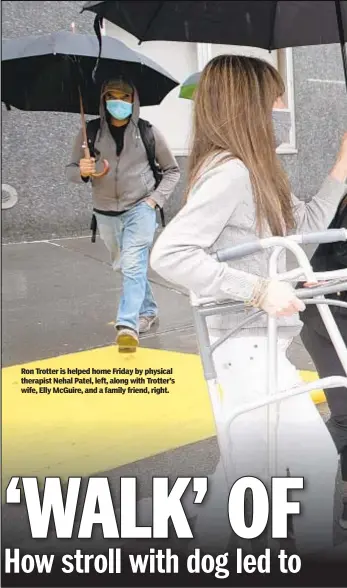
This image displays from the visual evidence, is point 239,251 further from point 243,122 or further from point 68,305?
point 68,305

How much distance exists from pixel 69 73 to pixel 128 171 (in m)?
0.66

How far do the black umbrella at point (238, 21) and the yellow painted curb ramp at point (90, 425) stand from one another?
1.12 meters

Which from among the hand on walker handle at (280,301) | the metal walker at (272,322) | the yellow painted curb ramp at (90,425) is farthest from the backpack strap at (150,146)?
the hand on walker handle at (280,301)

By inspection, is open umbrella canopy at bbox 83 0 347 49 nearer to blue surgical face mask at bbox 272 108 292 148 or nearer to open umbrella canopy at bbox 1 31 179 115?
blue surgical face mask at bbox 272 108 292 148

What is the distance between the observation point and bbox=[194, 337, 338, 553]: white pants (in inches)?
77.4

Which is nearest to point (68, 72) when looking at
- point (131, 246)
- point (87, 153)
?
point (87, 153)

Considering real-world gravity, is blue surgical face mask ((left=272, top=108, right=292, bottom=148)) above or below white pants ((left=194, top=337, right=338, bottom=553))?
above

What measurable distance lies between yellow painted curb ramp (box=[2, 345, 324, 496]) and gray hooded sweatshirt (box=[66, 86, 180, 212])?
3.01 ft

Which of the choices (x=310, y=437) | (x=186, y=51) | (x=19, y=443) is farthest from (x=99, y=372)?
(x=186, y=51)

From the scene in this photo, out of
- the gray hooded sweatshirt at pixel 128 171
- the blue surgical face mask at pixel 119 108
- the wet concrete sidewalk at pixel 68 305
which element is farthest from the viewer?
the wet concrete sidewalk at pixel 68 305

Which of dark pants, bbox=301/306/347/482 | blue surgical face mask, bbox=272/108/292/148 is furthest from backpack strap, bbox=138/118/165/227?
dark pants, bbox=301/306/347/482

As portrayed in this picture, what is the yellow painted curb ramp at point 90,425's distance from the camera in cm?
236

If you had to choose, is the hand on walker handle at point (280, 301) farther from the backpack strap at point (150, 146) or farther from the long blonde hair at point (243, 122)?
the backpack strap at point (150, 146)

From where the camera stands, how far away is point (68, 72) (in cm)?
321
